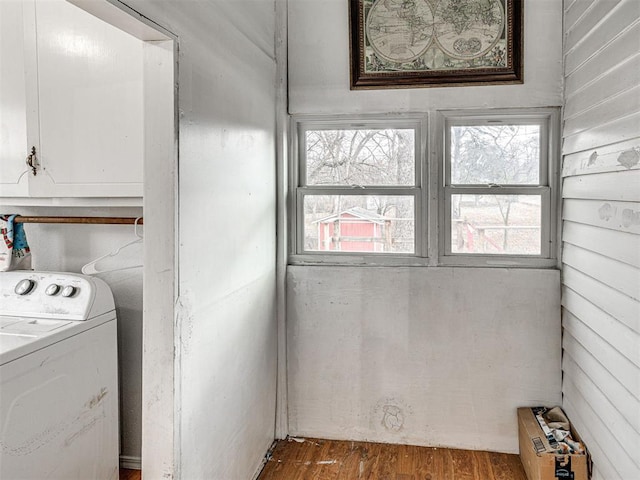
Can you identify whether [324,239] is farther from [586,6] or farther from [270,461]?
[586,6]

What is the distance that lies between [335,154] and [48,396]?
184 centimetres

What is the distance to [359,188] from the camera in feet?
9.39

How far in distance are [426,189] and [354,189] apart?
0.40 m

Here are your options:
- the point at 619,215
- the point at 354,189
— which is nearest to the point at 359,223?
the point at 354,189

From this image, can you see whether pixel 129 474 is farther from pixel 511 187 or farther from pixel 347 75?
pixel 511 187

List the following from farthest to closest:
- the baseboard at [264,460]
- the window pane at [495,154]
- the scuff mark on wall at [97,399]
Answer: the window pane at [495,154] → the baseboard at [264,460] → the scuff mark on wall at [97,399]

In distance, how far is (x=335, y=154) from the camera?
291 centimetres

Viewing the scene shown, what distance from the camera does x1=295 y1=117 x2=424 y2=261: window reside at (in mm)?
2836

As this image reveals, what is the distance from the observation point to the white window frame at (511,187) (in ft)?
8.75

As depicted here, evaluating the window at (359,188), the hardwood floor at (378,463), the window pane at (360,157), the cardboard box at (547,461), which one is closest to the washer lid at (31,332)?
the hardwood floor at (378,463)

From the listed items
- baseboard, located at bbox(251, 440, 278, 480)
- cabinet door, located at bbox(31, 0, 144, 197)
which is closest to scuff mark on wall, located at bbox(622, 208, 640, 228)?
cabinet door, located at bbox(31, 0, 144, 197)

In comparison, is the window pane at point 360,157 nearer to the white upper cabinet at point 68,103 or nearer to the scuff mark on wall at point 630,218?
the white upper cabinet at point 68,103

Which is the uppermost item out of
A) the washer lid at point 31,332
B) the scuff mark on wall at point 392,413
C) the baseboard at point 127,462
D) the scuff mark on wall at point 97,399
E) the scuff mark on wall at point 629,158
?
the scuff mark on wall at point 629,158

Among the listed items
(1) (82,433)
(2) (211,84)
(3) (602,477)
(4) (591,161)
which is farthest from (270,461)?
(4) (591,161)
